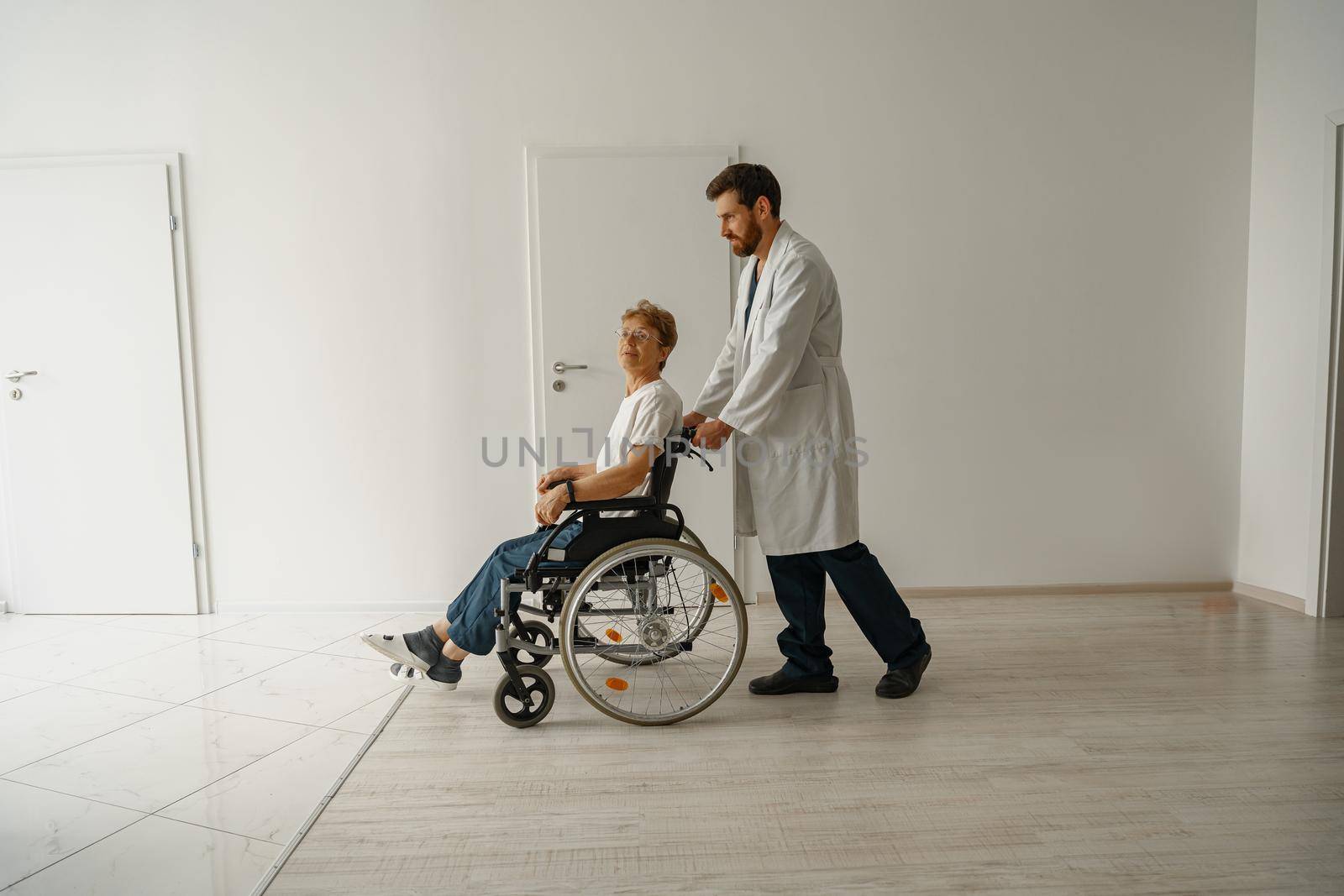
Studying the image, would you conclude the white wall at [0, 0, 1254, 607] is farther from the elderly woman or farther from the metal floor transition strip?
the metal floor transition strip

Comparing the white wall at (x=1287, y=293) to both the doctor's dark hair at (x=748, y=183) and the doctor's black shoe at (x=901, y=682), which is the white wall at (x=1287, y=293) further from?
the doctor's dark hair at (x=748, y=183)

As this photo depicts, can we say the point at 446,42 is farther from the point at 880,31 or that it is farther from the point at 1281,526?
the point at 1281,526

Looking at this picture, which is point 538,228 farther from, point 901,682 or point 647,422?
point 901,682

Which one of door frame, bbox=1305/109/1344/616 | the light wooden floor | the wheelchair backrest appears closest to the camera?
the light wooden floor

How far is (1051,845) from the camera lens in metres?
1.61

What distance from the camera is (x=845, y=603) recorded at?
242 cm

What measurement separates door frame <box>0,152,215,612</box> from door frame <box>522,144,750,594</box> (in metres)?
1.34

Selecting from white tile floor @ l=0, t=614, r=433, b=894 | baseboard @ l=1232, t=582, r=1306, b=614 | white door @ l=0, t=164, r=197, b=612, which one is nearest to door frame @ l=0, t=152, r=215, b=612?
white door @ l=0, t=164, r=197, b=612

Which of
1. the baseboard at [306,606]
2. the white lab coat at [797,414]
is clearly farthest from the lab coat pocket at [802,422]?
the baseboard at [306,606]

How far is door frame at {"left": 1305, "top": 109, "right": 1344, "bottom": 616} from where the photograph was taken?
3098mm

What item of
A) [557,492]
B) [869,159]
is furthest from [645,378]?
[869,159]

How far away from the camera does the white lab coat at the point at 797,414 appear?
2.23 m

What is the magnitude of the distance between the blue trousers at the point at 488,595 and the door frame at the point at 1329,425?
283 centimetres

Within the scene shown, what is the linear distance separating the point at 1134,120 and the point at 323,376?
3403 millimetres
